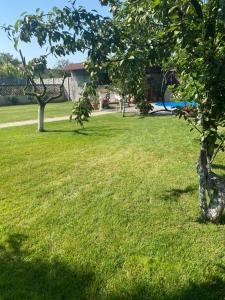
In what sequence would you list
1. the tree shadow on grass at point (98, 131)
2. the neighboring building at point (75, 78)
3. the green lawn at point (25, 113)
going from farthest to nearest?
the neighboring building at point (75, 78) → the green lawn at point (25, 113) → the tree shadow on grass at point (98, 131)

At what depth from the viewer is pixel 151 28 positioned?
13.8 feet

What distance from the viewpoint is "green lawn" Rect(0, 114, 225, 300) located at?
10.9 ft

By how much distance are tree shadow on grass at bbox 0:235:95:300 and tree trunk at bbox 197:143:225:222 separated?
2.03 meters

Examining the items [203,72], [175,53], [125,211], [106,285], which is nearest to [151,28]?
[175,53]

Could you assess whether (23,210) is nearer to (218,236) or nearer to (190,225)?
(190,225)

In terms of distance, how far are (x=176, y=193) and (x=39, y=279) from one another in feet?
10.0

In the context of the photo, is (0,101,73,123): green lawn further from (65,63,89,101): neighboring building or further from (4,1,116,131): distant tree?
(4,1,116,131): distant tree

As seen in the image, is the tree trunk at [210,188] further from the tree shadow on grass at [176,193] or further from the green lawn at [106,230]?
the tree shadow on grass at [176,193]

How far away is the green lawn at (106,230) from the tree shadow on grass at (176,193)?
18mm

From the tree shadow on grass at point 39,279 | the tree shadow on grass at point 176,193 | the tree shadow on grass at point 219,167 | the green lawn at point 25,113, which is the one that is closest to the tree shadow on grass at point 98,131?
the tree shadow on grass at point 219,167

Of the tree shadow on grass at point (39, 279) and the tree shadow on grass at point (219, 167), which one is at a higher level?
the tree shadow on grass at point (219, 167)

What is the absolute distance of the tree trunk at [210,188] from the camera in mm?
4434

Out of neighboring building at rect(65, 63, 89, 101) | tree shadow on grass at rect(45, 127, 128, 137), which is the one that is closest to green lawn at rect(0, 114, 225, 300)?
tree shadow on grass at rect(45, 127, 128, 137)

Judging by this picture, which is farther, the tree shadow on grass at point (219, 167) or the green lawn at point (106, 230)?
the tree shadow on grass at point (219, 167)
